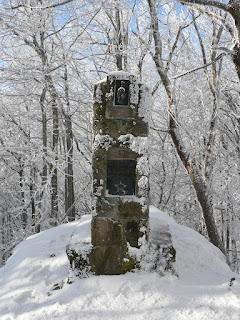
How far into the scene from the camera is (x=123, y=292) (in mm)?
2799

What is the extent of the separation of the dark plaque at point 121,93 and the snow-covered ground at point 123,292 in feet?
6.10

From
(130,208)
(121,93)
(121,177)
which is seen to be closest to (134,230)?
(130,208)

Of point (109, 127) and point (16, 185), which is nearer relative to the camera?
point (109, 127)

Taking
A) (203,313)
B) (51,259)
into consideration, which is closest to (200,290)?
(203,313)

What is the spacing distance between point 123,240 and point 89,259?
0.47m

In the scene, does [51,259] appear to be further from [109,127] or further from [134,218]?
[109,127]

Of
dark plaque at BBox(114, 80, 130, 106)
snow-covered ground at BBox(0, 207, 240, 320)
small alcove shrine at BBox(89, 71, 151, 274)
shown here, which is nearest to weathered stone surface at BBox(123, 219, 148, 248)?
small alcove shrine at BBox(89, 71, 151, 274)

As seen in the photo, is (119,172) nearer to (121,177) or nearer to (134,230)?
(121,177)

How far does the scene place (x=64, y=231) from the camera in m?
4.98

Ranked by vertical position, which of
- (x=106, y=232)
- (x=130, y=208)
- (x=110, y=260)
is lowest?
(x=110, y=260)

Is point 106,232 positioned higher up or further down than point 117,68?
further down

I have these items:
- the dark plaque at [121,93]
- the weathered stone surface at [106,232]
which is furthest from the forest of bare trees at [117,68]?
the weathered stone surface at [106,232]

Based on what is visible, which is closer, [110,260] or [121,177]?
[110,260]

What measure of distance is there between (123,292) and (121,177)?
53.2 inches
